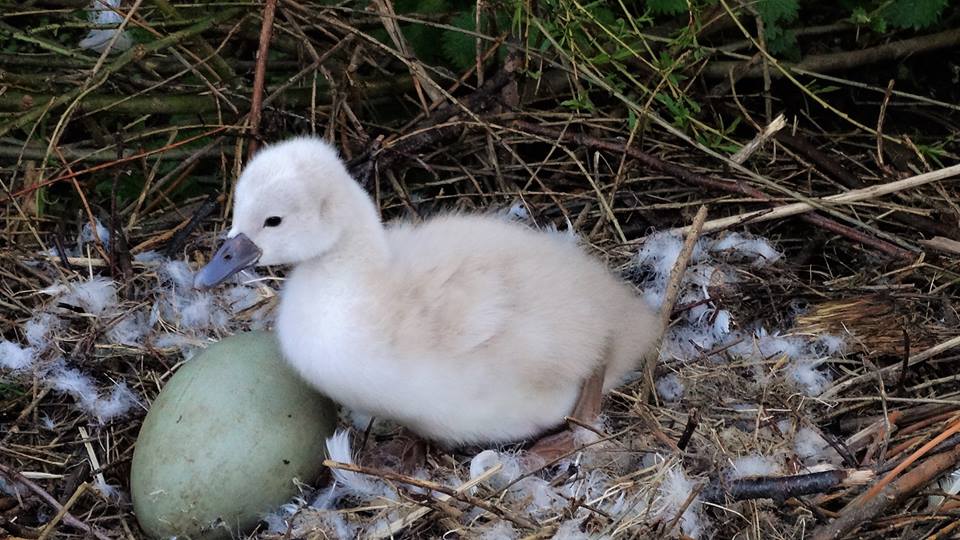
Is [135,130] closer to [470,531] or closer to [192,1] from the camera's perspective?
[192,1]

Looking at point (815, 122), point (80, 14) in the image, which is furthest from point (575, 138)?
point (80, 14)

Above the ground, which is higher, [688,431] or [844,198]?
[844,198]

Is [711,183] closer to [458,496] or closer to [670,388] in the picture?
[670,388]

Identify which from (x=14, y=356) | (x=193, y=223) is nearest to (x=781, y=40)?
(x=193, y=223)

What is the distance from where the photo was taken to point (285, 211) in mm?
2793

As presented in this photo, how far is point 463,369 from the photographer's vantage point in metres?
2.78

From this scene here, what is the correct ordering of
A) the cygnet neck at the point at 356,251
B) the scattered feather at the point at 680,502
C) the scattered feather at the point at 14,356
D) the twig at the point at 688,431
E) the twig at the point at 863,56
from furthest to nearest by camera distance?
the twig at the point at 863,56
the scattered feather at the point at 14,356
the cygnet neck at the point at 356,251
the twig at the point at 688,431
the scattered feather at the point at 680,502

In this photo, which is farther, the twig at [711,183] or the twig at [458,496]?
the twig at [711,183]

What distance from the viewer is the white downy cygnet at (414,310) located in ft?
9.07

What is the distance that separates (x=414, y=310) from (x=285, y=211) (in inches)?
14.9

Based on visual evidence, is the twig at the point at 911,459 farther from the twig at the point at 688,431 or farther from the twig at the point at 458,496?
the twig at the point at 458,496

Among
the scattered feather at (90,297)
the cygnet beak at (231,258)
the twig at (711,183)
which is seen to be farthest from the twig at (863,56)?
the scattered feather at (90,297)

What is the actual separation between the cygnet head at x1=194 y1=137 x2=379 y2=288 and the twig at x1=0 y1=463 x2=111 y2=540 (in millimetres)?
607

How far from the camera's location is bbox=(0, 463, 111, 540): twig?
8.99ft
